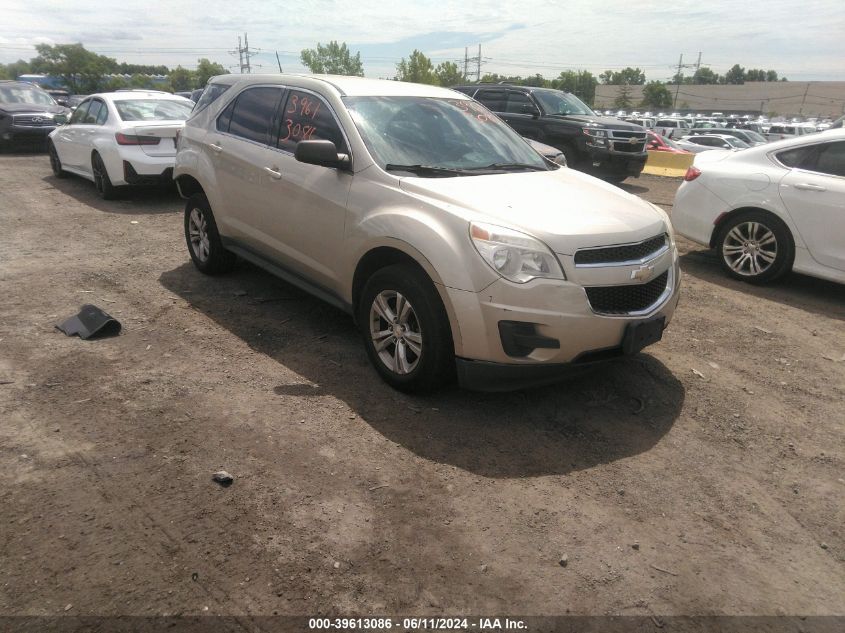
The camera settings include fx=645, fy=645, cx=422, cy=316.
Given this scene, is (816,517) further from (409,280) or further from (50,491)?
(50,491)

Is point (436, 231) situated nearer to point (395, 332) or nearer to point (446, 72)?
point (395, 332)

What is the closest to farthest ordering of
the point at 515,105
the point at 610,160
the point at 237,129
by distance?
the point at 237,129
the point at 610,160
the point at 515,105

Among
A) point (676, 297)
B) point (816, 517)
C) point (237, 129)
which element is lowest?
point (816, 517)

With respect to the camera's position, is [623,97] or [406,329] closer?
[406,329]

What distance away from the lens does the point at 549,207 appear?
386cm

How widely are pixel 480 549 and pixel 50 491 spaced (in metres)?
2.06

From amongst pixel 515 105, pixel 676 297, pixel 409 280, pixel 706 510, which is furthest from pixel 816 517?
pixel 515 105

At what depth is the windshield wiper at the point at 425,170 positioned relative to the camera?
167 inches

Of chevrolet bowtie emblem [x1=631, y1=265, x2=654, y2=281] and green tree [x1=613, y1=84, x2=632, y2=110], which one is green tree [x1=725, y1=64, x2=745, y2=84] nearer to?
green tree [x1=613, y1=84, x2=632, y2=110]

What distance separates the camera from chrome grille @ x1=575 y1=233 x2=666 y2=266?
362cm

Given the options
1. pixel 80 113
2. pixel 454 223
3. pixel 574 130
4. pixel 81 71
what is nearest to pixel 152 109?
pixel 80 113

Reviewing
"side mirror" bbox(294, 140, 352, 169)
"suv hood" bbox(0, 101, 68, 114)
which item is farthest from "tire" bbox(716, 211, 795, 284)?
"suv hood" bbox(0, 101, 68, 114)

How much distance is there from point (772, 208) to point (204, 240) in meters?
5.58

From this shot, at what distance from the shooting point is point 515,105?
13672 mm
